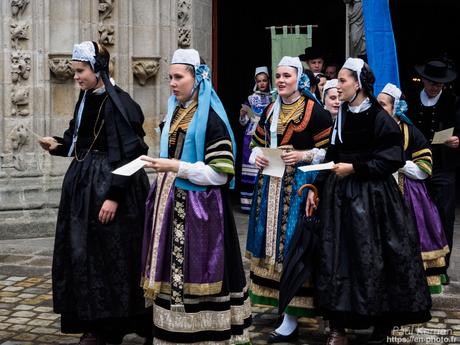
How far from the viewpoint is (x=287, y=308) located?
16.7 feet

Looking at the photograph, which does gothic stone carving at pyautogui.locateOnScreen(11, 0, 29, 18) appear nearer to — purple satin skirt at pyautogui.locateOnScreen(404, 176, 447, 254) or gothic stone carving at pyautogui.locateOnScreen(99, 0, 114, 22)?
gothic stone carving at pyautogui.locateOnScreen(99, 0, 114, 22)

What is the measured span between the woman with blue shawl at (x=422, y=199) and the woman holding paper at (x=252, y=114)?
3440 millimetres

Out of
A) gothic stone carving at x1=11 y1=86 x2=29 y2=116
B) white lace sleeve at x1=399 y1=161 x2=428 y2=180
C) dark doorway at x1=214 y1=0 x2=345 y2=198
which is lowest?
white lace sleeve at x1=399 y1=161 x2=428 y2=180

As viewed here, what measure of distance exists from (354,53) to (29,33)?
363 centimetres

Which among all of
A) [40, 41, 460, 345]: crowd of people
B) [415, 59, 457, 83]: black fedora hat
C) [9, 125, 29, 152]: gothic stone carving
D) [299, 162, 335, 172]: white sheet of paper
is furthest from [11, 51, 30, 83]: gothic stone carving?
[299, 162, 335, 172]: white sheet of paper

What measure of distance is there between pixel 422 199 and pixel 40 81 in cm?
428

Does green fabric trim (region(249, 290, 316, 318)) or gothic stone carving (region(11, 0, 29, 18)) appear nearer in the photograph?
green fabric trim (region(249, 290, 316, 318))

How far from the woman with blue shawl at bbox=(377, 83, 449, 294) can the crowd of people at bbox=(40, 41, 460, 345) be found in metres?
0.88

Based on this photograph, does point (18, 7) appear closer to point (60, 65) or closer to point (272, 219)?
point (60, 65)

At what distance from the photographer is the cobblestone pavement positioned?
5059 millimetres

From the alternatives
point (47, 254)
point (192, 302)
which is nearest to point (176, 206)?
point (192, 302)

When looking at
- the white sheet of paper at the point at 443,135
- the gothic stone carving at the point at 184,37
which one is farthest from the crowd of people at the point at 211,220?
the gothic stone carving at the point at 184,37

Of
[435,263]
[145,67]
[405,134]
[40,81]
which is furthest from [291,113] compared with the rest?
[40,81]

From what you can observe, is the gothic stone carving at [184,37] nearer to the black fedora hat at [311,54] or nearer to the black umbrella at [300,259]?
the black fedora hat at [311,54]
